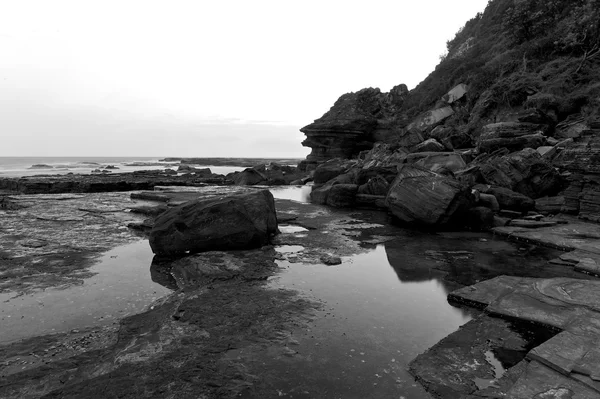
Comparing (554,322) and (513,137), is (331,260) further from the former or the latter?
(513,137)

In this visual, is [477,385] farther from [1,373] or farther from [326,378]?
[1,373]

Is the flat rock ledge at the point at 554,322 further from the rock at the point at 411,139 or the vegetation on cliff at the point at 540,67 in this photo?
the rock at the point at 411,139

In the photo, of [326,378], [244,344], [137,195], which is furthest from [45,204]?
[326,378]

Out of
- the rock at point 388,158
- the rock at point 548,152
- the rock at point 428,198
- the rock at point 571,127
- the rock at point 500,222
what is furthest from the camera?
the rock at point 388,158

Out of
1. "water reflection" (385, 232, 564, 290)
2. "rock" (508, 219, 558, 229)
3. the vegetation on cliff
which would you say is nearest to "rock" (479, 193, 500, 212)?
"rock" (508, 219, 558, 229)

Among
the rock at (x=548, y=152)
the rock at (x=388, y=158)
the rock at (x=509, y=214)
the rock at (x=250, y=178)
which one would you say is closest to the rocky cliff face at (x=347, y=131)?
the rock at (x=250, y=178)

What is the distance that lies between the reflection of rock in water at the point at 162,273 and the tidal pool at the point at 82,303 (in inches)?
5.1

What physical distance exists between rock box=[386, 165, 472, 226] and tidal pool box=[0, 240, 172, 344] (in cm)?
889

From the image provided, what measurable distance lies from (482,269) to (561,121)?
691 inches

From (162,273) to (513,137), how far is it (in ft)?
62.0

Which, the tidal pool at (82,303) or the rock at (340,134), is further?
the rock at (340,134)

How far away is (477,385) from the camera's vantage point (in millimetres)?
3707

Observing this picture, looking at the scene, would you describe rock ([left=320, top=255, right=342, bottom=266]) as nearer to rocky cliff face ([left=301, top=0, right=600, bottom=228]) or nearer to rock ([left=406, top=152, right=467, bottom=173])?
rocky cliff face ([left=301, top=0, right=600, bottom=228])

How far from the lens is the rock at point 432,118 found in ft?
107
